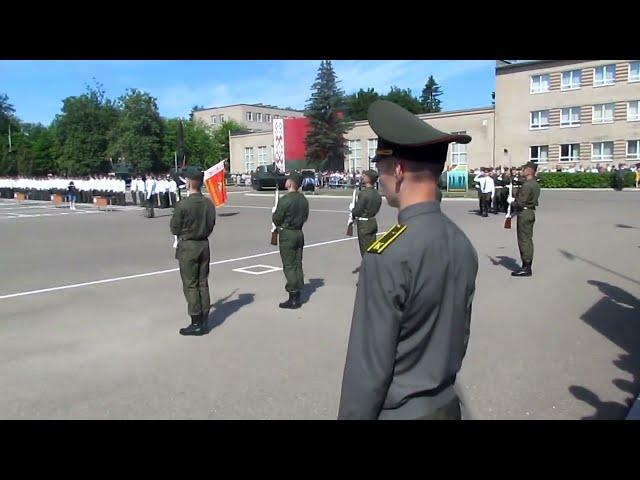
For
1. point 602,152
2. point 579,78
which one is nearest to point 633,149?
point 602,152

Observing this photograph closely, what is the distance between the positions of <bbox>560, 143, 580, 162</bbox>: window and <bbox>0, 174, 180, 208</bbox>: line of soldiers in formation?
3823cm

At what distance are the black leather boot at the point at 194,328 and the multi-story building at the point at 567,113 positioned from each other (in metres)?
47.9

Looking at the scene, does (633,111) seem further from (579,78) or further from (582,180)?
(582,180)

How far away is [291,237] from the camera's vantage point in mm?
7910

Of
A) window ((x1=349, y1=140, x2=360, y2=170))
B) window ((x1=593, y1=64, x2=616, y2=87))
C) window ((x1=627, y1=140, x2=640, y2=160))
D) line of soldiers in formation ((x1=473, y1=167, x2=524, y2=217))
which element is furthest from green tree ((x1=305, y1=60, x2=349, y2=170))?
line of soldiers in formation ((x1=473, y1=167, x2=524, y2=217))

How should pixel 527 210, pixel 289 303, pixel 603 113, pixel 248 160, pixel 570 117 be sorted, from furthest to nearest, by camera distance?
1. pixel 248 160
2. pixel 570 117
3. pixel 603 113
4. pixel 527 210
5. pixel 289 303

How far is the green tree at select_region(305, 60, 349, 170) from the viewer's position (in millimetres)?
62438

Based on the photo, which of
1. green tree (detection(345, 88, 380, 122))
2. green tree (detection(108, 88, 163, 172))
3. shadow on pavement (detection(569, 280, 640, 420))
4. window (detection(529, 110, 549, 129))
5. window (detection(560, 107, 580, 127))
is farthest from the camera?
green tree (detection(345, 88, 380, 122))

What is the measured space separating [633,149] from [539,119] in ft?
29.1

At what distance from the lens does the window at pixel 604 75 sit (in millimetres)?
45625

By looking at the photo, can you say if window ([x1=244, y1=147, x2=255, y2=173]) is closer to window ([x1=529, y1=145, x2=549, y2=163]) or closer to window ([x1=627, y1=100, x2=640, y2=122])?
window ([x1=529, y1=145, x2=549, y2=163])

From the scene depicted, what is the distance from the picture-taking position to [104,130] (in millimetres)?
60500
